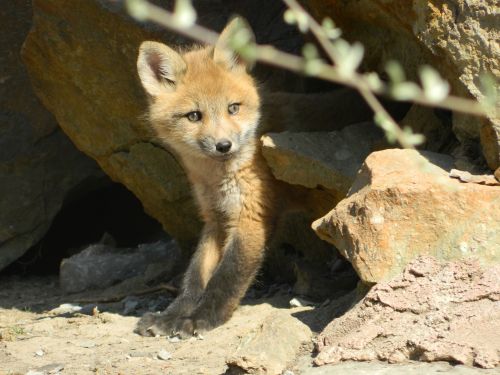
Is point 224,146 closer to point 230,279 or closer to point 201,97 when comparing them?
point 201,97

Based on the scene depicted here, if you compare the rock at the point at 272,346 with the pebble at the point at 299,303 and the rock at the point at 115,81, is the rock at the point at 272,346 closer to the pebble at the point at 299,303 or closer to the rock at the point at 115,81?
the pebble at the point at 299,303

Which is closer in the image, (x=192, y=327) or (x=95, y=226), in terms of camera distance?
(x=192, y=327)

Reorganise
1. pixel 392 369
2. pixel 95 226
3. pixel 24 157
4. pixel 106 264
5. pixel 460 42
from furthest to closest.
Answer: pixel 95 226, pixel 24 157, pixel 106 264, pixel 460 42, pixel 392 369

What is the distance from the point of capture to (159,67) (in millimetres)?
4914

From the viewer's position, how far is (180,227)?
19.8 ft

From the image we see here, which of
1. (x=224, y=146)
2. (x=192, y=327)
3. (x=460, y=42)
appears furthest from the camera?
(x=224, y=146)

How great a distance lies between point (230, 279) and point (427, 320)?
1.58 m

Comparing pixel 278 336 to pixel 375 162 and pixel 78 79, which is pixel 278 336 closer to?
pixel 375 162

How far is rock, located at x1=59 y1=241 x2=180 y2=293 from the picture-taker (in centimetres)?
603

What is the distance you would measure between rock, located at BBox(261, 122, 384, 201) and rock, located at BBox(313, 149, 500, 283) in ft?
2.43

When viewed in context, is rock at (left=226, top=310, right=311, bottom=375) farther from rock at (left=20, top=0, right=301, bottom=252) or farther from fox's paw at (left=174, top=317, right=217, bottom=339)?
rock at (left=20, top=0, right=301, bottom=252)

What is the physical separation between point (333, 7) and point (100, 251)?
9.64ft

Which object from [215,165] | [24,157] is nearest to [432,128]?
[215,165]

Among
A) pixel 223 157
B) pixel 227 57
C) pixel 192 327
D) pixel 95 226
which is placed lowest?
pixel 95 226
